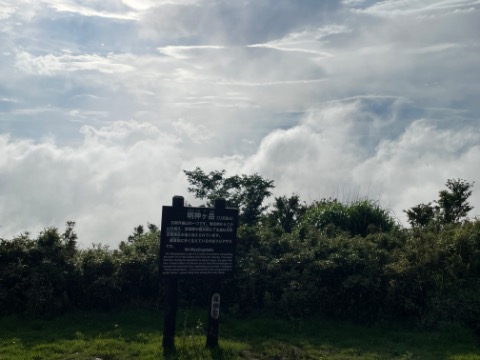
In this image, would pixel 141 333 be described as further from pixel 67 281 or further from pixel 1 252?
pixel 1 252

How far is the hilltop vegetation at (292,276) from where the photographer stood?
429 inches

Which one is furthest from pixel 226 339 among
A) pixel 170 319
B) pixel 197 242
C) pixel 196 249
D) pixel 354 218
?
pixel 354 218

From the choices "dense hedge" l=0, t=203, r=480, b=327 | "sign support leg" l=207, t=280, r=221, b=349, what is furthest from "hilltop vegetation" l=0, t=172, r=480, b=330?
"sign support leg" l=207, t=280, r=221, b=349

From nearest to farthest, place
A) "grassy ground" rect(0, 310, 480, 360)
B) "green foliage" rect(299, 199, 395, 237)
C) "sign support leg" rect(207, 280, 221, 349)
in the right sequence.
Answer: "grassy ground" rect(0, 310, 480, 360) < "sign support leg" rect(207, 280, 221, 349) < "green foliage" rect(299, 199, 395, 237)

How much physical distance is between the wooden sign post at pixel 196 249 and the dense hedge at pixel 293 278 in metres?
1.86

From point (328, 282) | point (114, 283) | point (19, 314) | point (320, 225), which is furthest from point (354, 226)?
point (19, 314)

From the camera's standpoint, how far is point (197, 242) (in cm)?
940

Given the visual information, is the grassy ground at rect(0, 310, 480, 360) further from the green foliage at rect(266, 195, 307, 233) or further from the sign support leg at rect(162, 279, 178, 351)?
the green foliage at rect(266, 195, 307, 233)

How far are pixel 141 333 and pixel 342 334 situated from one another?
3596 millimetres

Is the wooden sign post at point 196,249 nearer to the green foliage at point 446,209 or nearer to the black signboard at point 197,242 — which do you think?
the black signboard at point 197,242

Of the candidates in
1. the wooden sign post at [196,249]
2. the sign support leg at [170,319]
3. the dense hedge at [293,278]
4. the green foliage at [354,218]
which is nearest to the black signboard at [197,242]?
the wooden sign post at [196,249]

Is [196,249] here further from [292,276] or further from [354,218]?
[354,218]

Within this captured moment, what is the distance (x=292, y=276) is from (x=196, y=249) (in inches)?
107

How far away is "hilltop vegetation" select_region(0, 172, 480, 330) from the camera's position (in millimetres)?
10898
